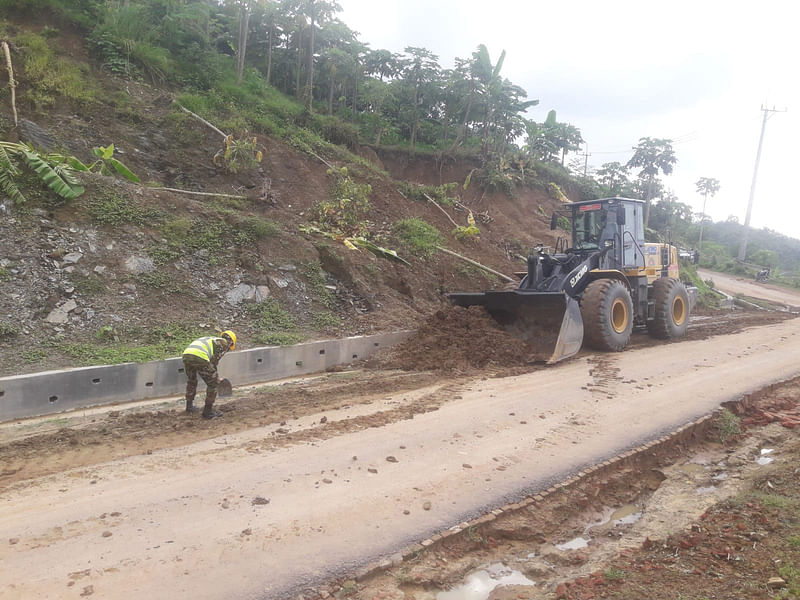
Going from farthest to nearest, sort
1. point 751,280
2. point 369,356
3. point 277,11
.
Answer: point 751,280
point 277,11
point 369,356

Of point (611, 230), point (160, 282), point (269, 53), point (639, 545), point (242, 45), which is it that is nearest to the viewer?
point (639, 545)

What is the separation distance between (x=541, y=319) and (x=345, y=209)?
23.4 feet

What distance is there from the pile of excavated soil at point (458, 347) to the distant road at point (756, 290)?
2253 cm

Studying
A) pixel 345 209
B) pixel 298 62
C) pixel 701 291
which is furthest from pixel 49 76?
pixel 701 291

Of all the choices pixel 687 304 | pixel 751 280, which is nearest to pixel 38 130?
pixel 687 304

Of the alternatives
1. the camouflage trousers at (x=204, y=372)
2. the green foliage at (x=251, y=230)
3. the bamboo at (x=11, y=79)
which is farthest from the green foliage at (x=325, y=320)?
the bamboo at (x=11, y=79)

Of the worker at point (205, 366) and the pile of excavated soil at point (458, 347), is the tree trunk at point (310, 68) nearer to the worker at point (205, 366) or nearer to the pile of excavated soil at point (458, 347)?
the pile of excavated soil at point (458, 347)

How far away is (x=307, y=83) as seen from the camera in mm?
Result: 23812

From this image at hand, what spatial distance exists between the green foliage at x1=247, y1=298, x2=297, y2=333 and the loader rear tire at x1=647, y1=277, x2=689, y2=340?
8.46 meters

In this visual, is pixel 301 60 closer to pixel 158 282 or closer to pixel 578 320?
pixel 158 282

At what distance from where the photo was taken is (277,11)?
87.7ft

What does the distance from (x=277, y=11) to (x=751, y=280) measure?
33.6 meters

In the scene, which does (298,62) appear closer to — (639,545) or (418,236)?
(418,236)

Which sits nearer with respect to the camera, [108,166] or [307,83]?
[108,166]
